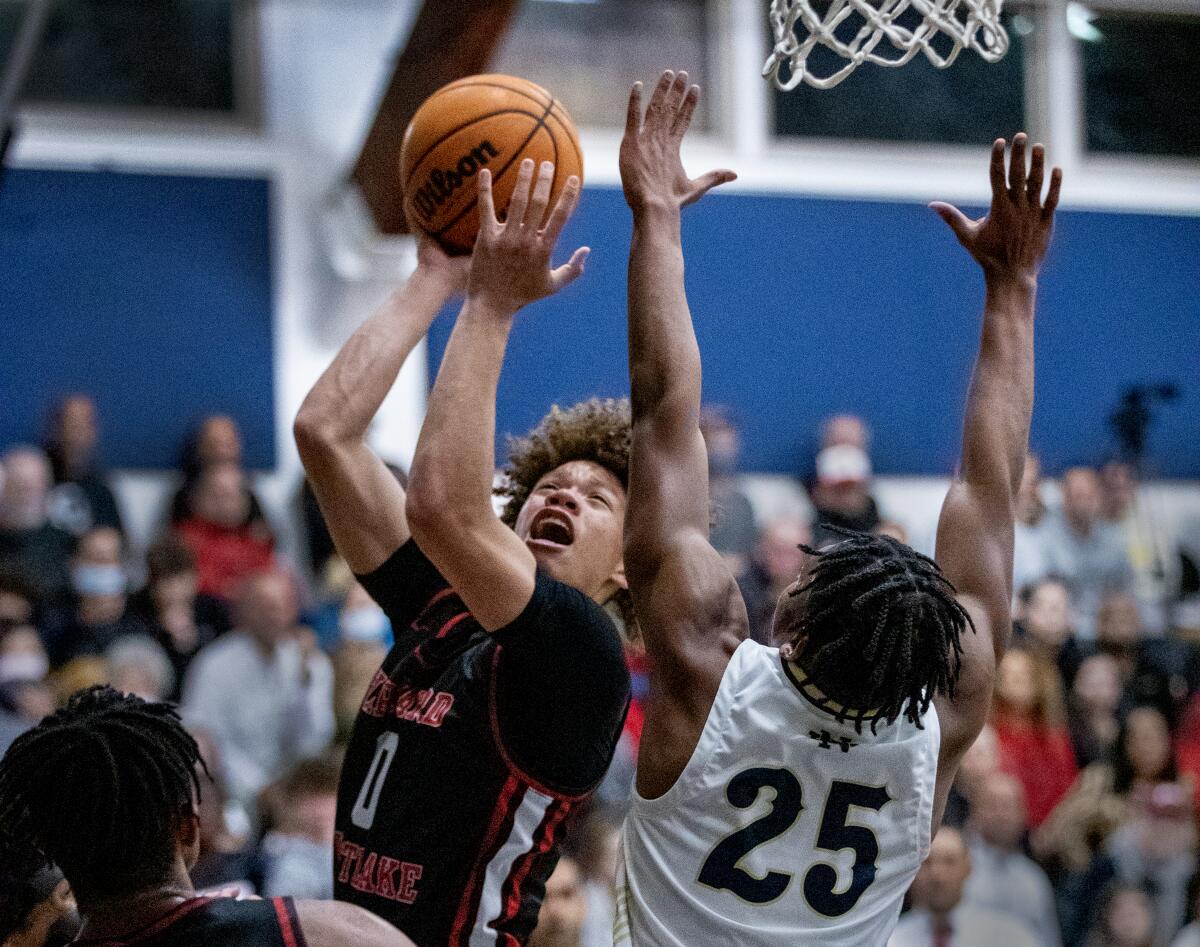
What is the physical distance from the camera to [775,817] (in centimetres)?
263

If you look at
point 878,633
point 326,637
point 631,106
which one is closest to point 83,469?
point 326,637

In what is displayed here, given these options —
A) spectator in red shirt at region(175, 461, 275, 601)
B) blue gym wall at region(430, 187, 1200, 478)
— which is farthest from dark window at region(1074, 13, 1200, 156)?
spectator in red shirt at region(175, 461, 275, 601)

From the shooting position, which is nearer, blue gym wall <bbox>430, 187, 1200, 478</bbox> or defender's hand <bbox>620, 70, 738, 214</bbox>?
defender's hand <bbox>620, 70, 738, 214</bbox>

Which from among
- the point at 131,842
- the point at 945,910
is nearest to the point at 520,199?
the point at 131,842

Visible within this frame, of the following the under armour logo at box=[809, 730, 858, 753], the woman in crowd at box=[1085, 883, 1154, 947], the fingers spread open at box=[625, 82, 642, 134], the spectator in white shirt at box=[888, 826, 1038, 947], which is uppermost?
the fingers spread open at box=[625, 82, 642, 134]

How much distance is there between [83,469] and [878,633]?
5.69m

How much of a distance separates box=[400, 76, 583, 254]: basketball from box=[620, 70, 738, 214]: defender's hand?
0.91 ft

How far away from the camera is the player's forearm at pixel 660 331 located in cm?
280

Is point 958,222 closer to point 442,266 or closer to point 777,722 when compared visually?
point 442,266

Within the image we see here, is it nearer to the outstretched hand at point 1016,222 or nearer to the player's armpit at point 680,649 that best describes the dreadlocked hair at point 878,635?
the player's armpit at point 680,649

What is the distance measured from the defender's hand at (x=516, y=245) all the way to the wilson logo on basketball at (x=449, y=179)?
48cm

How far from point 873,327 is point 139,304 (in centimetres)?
399

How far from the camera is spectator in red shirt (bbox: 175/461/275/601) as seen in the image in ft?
23.9

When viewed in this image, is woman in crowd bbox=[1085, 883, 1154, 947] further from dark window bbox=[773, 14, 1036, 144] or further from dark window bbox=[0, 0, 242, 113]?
dark window bbox=[0, 0, 242, 113]
